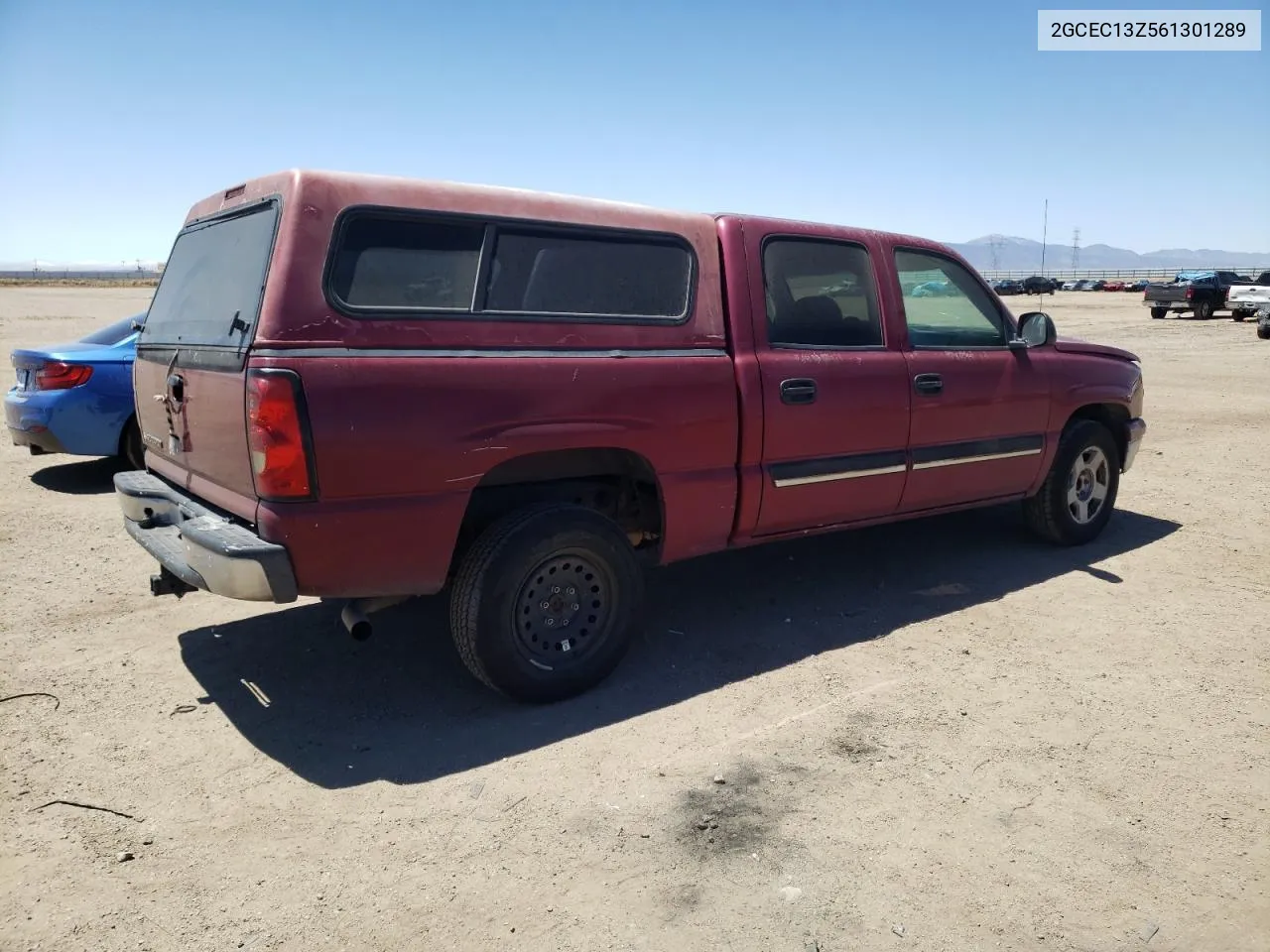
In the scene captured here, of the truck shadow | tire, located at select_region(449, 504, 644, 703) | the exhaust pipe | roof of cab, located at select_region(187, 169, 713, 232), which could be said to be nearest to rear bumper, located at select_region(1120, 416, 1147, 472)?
the truck shadow

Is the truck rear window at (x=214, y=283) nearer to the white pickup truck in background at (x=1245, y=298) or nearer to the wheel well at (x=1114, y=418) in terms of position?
the wheel well at (x=1114, y=418)

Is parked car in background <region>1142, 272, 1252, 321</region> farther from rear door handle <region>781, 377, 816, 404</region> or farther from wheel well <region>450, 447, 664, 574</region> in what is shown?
wheel well <region>450, 447, 664, 574</region>

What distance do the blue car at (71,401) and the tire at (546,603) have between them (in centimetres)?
477

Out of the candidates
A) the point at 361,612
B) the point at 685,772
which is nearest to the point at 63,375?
the point at 361,612

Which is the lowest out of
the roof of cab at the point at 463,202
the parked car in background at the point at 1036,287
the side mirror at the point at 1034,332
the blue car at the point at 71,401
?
the blue car at the point at 71,401

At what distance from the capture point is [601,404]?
12.1ft

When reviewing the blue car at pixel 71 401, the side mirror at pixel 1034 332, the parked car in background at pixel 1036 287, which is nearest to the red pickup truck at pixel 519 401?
the side mirror at pixel 1034 332

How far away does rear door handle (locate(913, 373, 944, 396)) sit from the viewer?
15.8 ft

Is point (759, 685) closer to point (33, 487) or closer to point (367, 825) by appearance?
point (367, 825)

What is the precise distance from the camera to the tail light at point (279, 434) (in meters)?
3.02

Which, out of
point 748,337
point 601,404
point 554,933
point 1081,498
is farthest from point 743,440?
point 1081,498

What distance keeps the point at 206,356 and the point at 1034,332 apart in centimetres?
448

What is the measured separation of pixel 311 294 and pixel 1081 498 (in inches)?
198

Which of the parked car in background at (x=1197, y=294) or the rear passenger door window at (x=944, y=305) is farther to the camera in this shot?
the parked car in background at (x=1197, y=294)
